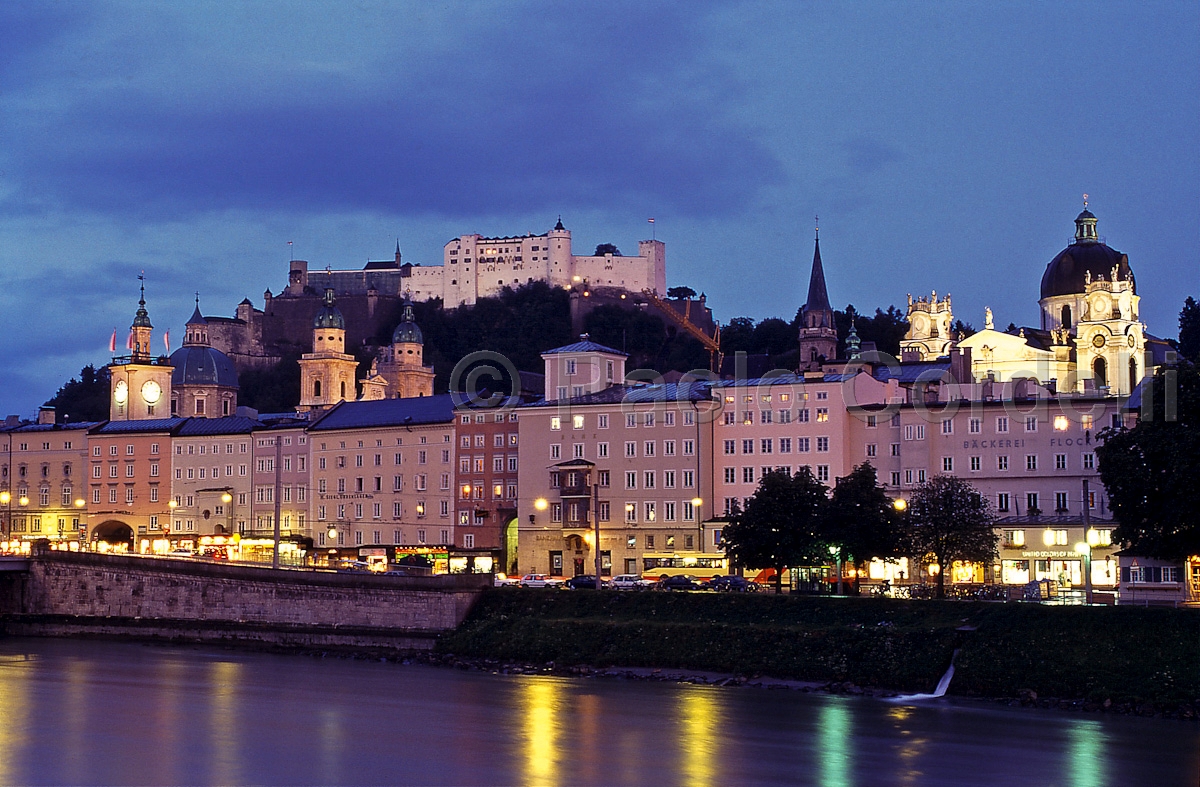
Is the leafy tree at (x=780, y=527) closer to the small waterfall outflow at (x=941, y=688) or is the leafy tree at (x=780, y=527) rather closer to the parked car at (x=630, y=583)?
the parked car at (x=630, y=583)

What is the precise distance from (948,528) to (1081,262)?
240ft

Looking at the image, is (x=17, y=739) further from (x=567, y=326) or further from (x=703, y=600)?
(x=567, y=326)

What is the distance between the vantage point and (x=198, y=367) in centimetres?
15912

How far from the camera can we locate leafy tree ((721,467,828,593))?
229 feet

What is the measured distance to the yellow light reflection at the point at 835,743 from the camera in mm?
41750

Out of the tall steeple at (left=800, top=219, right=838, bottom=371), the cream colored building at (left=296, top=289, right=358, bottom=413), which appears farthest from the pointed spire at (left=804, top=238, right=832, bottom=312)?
the cream colored building at (left=296, top=289, right=358, bottom=413)

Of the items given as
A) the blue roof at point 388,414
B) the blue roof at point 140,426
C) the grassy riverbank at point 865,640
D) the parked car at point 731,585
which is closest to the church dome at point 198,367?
the blue roof at point 140,426

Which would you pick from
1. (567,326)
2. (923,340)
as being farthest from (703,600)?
(567,326)

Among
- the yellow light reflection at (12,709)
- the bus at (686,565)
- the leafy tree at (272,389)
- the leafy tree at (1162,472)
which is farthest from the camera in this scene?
the leafy tree at (272,389)

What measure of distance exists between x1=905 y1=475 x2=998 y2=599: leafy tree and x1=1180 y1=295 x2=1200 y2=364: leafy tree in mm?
66897

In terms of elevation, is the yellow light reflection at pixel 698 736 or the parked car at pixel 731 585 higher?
→ the parked car at pixel 731 585

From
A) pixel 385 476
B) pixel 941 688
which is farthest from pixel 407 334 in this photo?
pixel 941 688

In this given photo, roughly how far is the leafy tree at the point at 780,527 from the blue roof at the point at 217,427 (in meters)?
52.8

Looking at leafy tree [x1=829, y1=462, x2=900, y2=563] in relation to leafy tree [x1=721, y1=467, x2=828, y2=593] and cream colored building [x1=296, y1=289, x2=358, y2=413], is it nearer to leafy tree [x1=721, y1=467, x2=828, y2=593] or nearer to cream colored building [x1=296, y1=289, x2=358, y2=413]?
leafy tree [x1=721, y1=467, x2=828, y2=593]
